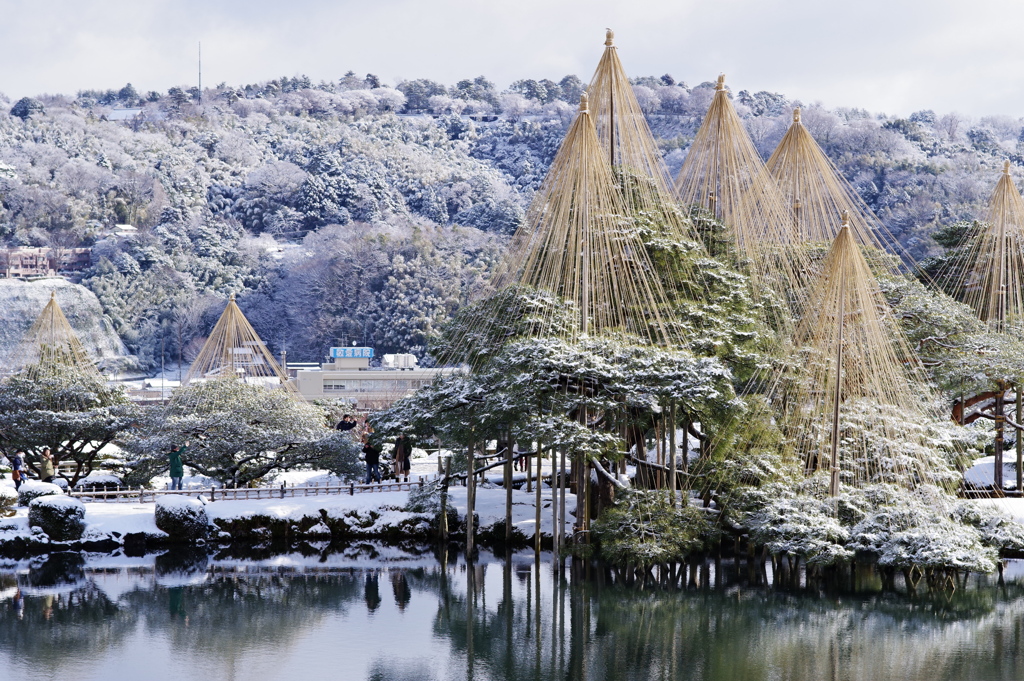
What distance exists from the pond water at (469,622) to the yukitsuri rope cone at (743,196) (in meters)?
6.10

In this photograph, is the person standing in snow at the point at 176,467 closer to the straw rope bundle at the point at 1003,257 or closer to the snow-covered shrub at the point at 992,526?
the snow-covered shrub at the point at 992,526

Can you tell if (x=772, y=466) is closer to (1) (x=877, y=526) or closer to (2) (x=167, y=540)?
(1) (x=877, y=526)

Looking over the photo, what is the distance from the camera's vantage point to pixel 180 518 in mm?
19047

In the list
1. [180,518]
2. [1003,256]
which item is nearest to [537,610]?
[180,518]

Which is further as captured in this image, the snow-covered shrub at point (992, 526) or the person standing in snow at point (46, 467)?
the person standing in snow at point (46, 467)

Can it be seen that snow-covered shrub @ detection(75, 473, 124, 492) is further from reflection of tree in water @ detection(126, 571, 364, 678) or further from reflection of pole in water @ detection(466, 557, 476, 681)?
reflection of pole in water @ detection(466, 557, 476, 681)

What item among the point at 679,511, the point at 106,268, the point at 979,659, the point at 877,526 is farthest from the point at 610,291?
the point at 106,268

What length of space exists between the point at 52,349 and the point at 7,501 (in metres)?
6.19

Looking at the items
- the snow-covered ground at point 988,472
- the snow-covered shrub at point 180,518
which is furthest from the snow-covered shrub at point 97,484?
the snow-covered ground at point 988,472

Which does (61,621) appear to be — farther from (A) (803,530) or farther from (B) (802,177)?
(B) (802,177)

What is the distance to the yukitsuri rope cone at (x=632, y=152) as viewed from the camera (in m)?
19.0

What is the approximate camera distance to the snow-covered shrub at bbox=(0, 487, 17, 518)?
1898 cm

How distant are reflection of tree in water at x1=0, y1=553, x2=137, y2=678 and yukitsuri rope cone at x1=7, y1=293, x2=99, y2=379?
8029mm

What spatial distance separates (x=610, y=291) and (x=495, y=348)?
2.14 metres
